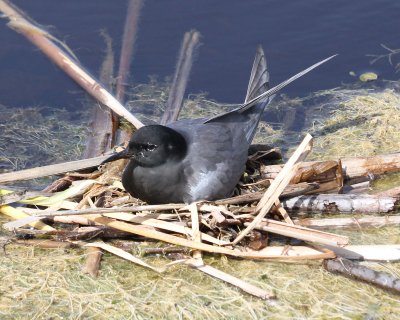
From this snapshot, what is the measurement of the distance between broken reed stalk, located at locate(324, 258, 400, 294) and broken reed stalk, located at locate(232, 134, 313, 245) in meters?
0.54

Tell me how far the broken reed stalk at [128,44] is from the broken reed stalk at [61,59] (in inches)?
27.7

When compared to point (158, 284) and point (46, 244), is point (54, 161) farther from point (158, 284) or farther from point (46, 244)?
point (158, 284)

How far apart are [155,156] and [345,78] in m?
3.70

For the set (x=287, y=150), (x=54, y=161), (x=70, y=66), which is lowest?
(x=54, y=161)

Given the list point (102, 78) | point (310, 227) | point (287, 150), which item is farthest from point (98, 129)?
point (310, 227)

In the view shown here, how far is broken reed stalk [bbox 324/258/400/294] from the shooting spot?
4.62 m

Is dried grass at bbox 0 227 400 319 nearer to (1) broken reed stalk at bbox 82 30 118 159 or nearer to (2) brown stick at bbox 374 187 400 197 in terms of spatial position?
(2) brown stick at bbox 374 187 400 197

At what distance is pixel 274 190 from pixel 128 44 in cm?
381

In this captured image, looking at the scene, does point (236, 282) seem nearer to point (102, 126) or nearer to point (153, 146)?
point (153, 146)

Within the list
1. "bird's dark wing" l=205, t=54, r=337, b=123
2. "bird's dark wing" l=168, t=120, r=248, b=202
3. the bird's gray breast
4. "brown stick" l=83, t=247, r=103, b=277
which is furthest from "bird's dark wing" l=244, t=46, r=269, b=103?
"brown stick" l=83, t=247, r=103, b=277

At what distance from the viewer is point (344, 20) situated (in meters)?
9.10

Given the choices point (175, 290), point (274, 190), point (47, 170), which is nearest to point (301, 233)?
point (274, 190)

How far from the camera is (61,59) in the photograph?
7.13m

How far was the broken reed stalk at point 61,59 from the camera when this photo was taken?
21.1 ft
